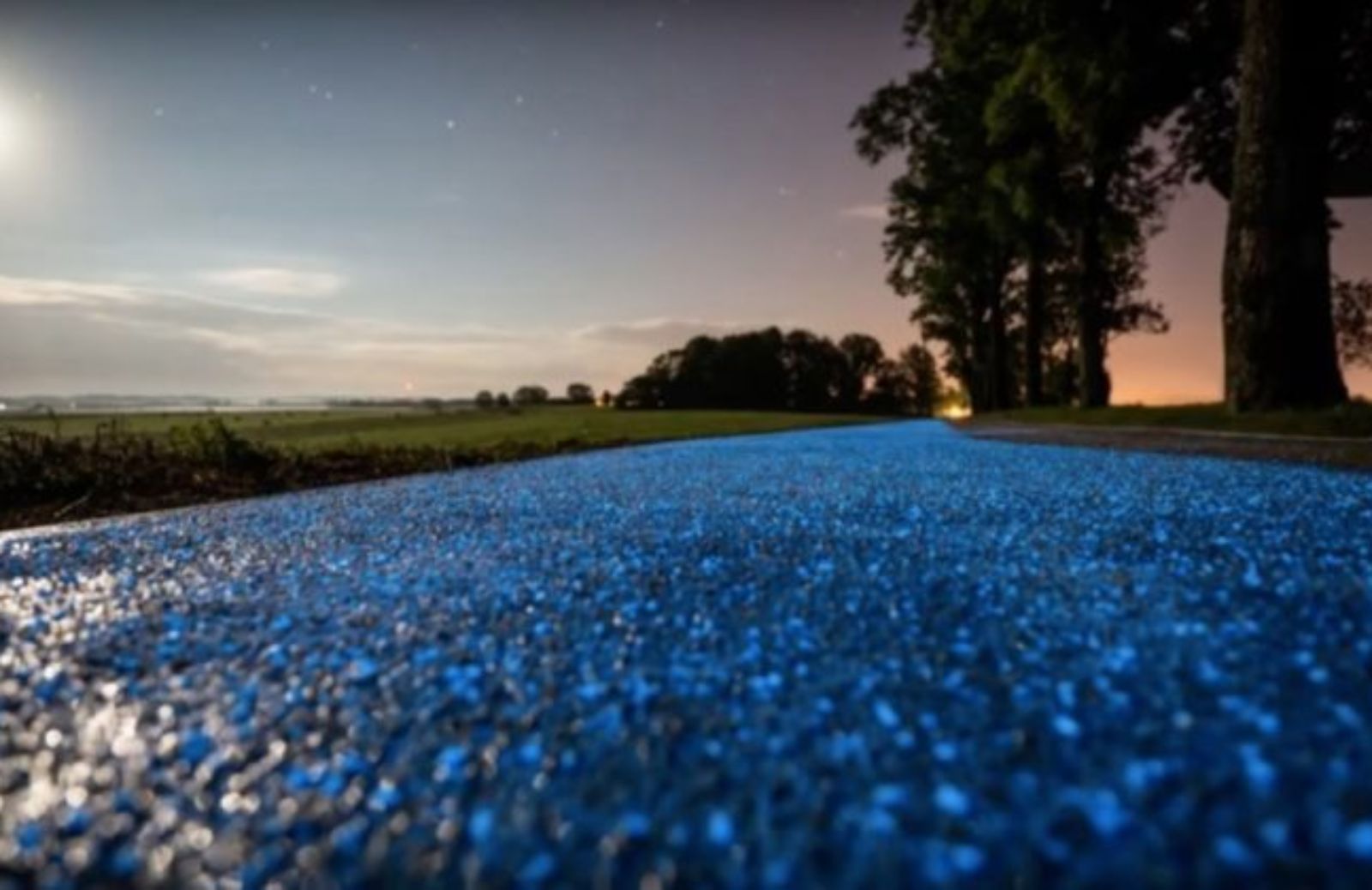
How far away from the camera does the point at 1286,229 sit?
10148 millimetres

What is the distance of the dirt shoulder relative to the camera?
7043 millimetres

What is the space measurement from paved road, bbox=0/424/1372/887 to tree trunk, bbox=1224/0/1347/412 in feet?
25.4

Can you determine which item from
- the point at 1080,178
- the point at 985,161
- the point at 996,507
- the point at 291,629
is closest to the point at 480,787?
the point at 291,629

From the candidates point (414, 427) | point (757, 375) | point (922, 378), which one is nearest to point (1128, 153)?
point (414, 427)

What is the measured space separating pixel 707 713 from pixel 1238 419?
10.7 m

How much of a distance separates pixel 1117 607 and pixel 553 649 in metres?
1.92

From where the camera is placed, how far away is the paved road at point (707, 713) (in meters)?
1.28

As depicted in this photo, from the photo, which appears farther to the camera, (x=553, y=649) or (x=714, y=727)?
(x=553, y=649)

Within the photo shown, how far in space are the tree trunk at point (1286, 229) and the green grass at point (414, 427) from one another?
11.3 metres

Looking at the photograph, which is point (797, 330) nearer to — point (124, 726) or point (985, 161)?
point (985, 161)

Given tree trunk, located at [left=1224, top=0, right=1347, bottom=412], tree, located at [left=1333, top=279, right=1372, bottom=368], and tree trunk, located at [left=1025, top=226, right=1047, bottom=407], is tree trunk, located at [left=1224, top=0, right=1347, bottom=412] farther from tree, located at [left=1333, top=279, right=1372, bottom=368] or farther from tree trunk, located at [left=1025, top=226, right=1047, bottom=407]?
tree, located at [left=1333, top=279, right=1372, bottom=368]

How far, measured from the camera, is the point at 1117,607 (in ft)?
8.43

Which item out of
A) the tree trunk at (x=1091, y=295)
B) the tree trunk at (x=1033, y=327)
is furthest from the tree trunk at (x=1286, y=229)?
the tree trunk at (x=1033, y=327)

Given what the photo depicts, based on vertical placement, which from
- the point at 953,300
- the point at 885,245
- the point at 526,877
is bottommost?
the point at 526,877
